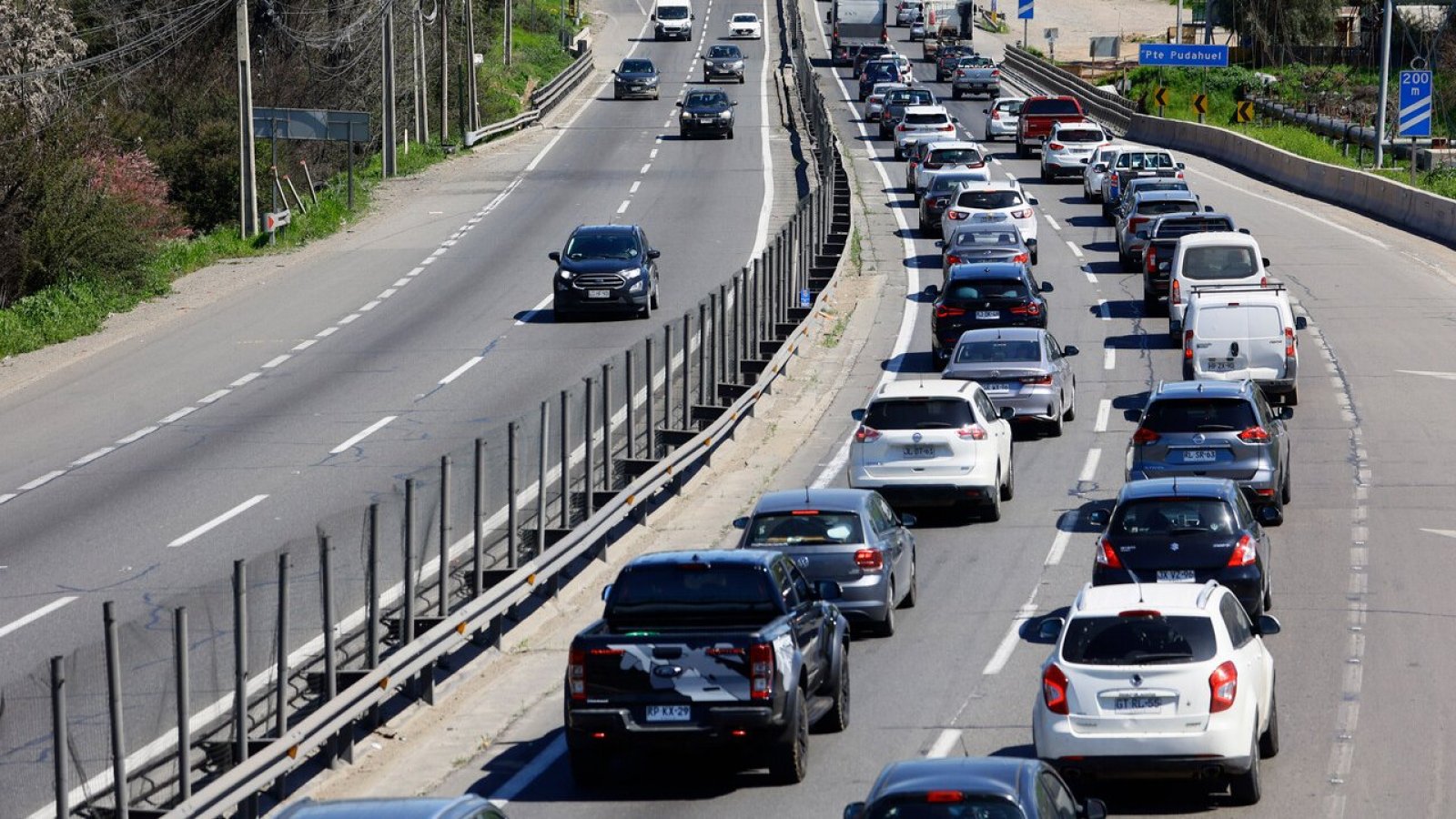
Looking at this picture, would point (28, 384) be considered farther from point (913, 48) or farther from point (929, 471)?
point (913, 48)

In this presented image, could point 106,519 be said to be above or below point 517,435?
below

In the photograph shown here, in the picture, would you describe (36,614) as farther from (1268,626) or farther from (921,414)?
(1268,626)

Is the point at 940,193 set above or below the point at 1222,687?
above

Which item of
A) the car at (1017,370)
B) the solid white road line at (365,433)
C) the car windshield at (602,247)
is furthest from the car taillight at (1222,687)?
the car windshield at (602,247)

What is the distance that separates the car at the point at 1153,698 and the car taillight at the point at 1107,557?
4823 millimetres

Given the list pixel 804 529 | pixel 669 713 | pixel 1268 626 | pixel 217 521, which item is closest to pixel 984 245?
pixel 217 521

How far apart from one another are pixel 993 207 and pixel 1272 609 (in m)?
27.7

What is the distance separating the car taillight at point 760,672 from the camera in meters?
14.5

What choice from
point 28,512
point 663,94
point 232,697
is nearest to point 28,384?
point 28,512

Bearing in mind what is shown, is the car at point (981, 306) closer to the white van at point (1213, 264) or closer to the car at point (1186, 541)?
the white van at point (1213, 264)

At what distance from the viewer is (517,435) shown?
2039 cm

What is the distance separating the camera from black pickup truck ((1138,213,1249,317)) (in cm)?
4062

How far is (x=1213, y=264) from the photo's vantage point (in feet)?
120

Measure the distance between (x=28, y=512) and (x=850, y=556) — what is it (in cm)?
1146
